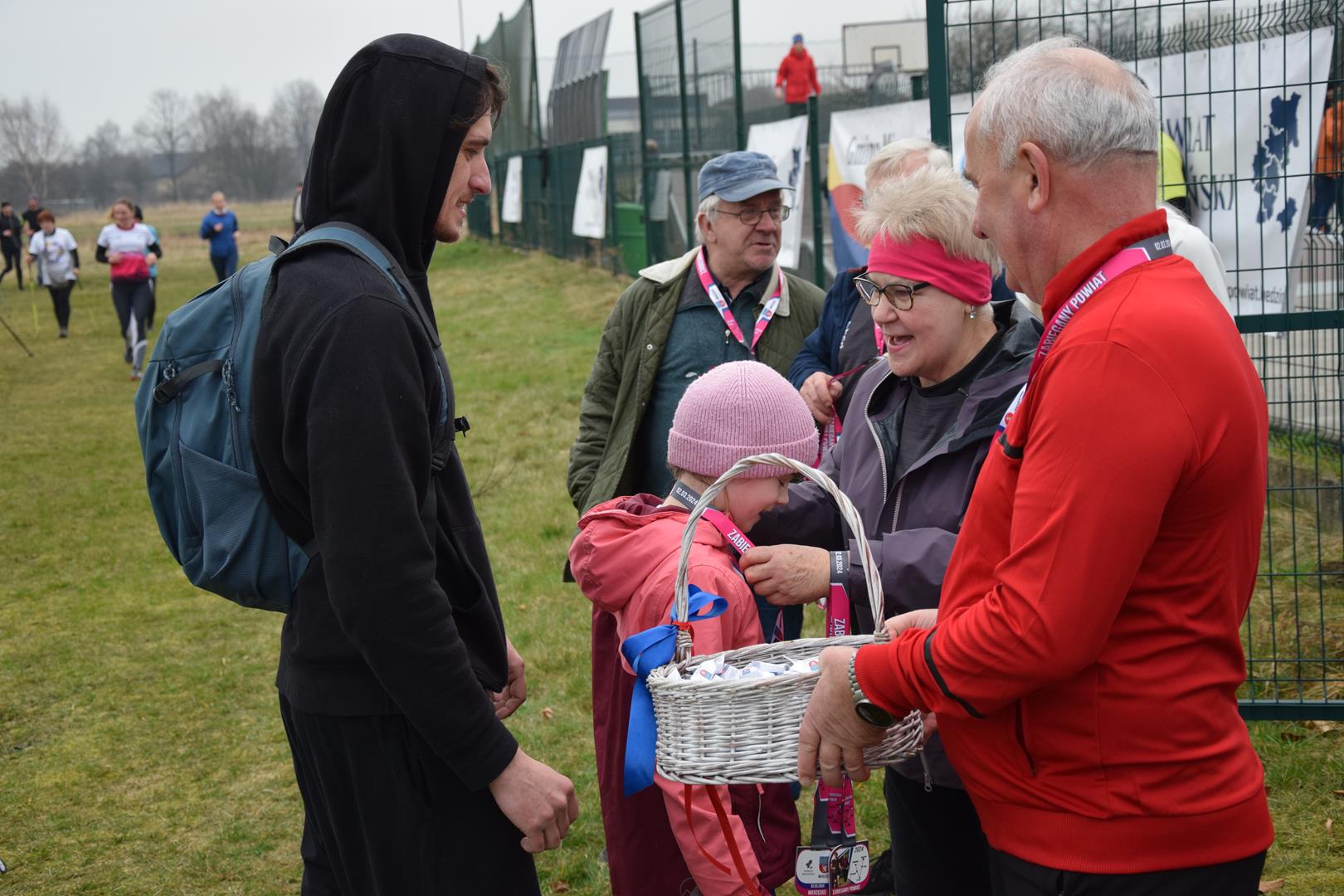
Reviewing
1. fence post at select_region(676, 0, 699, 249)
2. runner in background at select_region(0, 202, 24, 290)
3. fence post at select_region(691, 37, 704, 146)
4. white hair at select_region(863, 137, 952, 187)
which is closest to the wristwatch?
white hair at select_region(863, 137, 952, 187)

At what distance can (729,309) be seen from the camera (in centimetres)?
447

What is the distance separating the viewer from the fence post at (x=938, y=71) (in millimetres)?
4090

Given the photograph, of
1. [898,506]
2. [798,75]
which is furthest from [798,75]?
[898,506]

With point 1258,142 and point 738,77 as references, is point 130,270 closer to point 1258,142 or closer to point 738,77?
point 738,77

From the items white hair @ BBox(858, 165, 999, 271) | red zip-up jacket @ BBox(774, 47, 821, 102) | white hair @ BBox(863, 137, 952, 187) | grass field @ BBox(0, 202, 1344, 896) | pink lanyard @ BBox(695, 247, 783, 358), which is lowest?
grass field @ BBox(0, 202, 1344, 896)

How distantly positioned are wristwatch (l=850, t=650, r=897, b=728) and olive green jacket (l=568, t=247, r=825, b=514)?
240 centimetres

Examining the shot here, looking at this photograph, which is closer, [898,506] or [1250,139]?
[898,506]

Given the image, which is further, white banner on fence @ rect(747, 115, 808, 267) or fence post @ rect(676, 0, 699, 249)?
fence post @ rect(676, 0, 699, 249)

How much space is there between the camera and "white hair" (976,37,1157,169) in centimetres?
172

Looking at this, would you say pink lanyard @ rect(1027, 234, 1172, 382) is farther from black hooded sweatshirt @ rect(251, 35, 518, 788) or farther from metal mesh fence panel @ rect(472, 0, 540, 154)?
metal mesh fence panel @ rect(472, 0, 540, 154)

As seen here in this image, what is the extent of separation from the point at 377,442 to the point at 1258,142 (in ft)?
12.0

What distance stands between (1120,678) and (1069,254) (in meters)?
0.61

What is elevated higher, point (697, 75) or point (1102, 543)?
point (697, 75)

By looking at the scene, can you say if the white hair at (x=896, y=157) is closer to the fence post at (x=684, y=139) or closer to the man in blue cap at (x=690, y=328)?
the man in blue cap at (x=690, y=328)
